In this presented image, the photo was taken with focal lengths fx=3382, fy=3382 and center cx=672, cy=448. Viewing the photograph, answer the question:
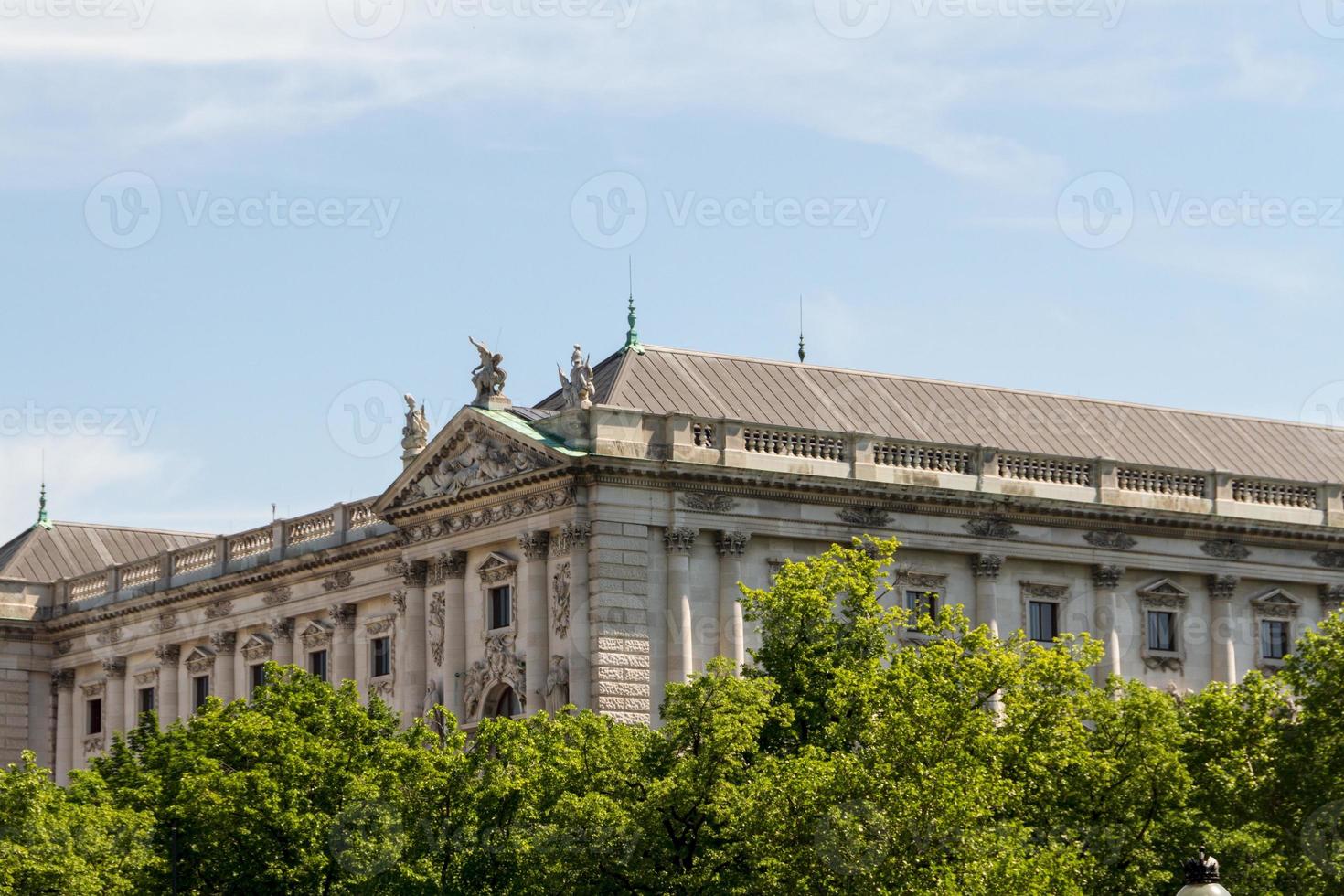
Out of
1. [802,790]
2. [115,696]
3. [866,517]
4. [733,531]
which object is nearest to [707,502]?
[733,531]

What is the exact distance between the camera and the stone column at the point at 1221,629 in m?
107

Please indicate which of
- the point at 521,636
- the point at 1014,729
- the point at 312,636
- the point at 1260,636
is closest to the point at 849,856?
the point at 1014,729

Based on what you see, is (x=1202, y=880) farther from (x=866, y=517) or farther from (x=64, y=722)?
(x=64, y=722)

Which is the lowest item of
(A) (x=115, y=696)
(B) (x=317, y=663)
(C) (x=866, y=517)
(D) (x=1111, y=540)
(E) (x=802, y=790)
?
(E) (x=802, y=790)

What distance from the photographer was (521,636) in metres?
101

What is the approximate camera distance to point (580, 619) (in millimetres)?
98000

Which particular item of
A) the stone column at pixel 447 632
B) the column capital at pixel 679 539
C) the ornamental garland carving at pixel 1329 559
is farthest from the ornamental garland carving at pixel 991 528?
the stone column at pixel 447 632

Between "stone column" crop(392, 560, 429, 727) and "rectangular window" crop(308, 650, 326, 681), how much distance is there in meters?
9.35

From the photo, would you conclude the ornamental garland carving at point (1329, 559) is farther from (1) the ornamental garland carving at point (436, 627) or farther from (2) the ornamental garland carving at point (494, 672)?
(1) the ornamental garland carving at point (436, 627)

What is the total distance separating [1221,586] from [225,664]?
A: 36.2 meters

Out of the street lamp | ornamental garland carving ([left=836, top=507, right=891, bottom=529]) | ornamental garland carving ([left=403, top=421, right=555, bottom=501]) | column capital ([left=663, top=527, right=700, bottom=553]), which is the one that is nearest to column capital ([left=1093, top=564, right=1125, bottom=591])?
ornamental garland carving ([left=836, top=507, right=891, bottom=529])

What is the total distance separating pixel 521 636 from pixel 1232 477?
24.6 m

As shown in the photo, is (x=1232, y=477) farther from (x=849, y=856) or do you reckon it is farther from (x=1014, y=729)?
(x=849, y=856)

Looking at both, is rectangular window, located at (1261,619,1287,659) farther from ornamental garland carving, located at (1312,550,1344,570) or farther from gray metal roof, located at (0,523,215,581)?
gray metal roof, located at (0,523,215,581)
